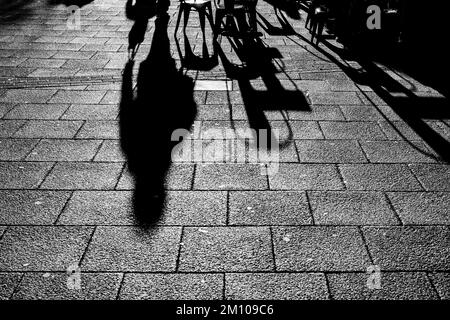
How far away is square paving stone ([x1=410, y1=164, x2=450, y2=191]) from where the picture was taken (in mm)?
3980

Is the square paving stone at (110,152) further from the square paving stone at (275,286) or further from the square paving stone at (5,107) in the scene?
the square paving stone at (275,286)

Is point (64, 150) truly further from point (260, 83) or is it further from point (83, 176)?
point (260, 83)

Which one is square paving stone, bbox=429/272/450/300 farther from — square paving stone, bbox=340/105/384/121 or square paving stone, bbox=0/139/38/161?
square paving stone, bbox=0/139/38/161

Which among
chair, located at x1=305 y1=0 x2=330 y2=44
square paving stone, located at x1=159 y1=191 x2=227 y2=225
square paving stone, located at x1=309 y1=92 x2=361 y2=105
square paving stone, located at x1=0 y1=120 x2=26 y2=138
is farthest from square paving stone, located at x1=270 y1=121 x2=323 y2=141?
chair, located at x1=305 y1=0 x2=330 y2=44

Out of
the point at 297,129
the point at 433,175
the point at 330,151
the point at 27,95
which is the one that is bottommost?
the point at 433,175

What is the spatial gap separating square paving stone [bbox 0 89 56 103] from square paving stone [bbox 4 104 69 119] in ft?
→ 0.62

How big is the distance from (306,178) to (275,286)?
1.53 m

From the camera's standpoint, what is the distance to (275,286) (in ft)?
9.35

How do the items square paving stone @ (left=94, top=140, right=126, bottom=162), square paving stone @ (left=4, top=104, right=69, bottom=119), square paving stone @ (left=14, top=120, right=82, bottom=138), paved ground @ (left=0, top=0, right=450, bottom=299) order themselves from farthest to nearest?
1. square paving stone @ (left=4, top=104, right=69, bottom=119)
2. square paving stone @ (left=14, top=120, right=82, bottom=138)
3. square paving stone @ (left=94, top=140, right=126, bottom=162)
4. paved ground @ (left=0, top=0, right=450, bottom=299)

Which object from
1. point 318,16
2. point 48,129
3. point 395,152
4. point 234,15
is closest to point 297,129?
point 395,152

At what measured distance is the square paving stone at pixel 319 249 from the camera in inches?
119

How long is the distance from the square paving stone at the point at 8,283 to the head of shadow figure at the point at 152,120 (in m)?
1.04
